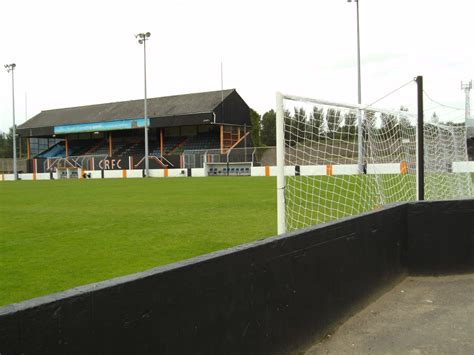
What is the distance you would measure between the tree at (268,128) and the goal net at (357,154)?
8195 cm

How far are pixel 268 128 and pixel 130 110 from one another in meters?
44.9

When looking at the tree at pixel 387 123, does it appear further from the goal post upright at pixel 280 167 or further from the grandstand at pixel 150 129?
the grandstand at pixel 150 129

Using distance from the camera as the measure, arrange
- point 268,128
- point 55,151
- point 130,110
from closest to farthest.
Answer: point 130,110 → point 55,151 → point 268,128

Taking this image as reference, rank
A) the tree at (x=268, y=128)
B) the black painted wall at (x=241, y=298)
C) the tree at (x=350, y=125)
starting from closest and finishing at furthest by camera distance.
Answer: the black painted wall at (x=241, y=298), the tree at (x=350, y=125), the tree at (x=268, y=128)

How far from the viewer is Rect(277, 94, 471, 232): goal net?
21.0ft

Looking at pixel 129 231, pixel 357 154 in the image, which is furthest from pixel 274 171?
pixel 357 154

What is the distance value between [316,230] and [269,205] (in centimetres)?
960

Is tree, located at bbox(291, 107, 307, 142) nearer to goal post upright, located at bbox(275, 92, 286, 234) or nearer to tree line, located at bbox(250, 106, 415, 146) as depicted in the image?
tree line, located at bbox(250, 106, 415, 146)

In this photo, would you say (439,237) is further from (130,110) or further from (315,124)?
(130,110)

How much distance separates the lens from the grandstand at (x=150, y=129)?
52.8 m

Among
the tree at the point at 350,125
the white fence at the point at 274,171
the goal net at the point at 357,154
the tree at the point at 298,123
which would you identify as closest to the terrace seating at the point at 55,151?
the white fence at the point at 274,171

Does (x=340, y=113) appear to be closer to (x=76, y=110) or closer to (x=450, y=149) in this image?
(x=450, y=149)

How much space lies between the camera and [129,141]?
A: 205ft

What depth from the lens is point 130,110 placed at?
59875mm
